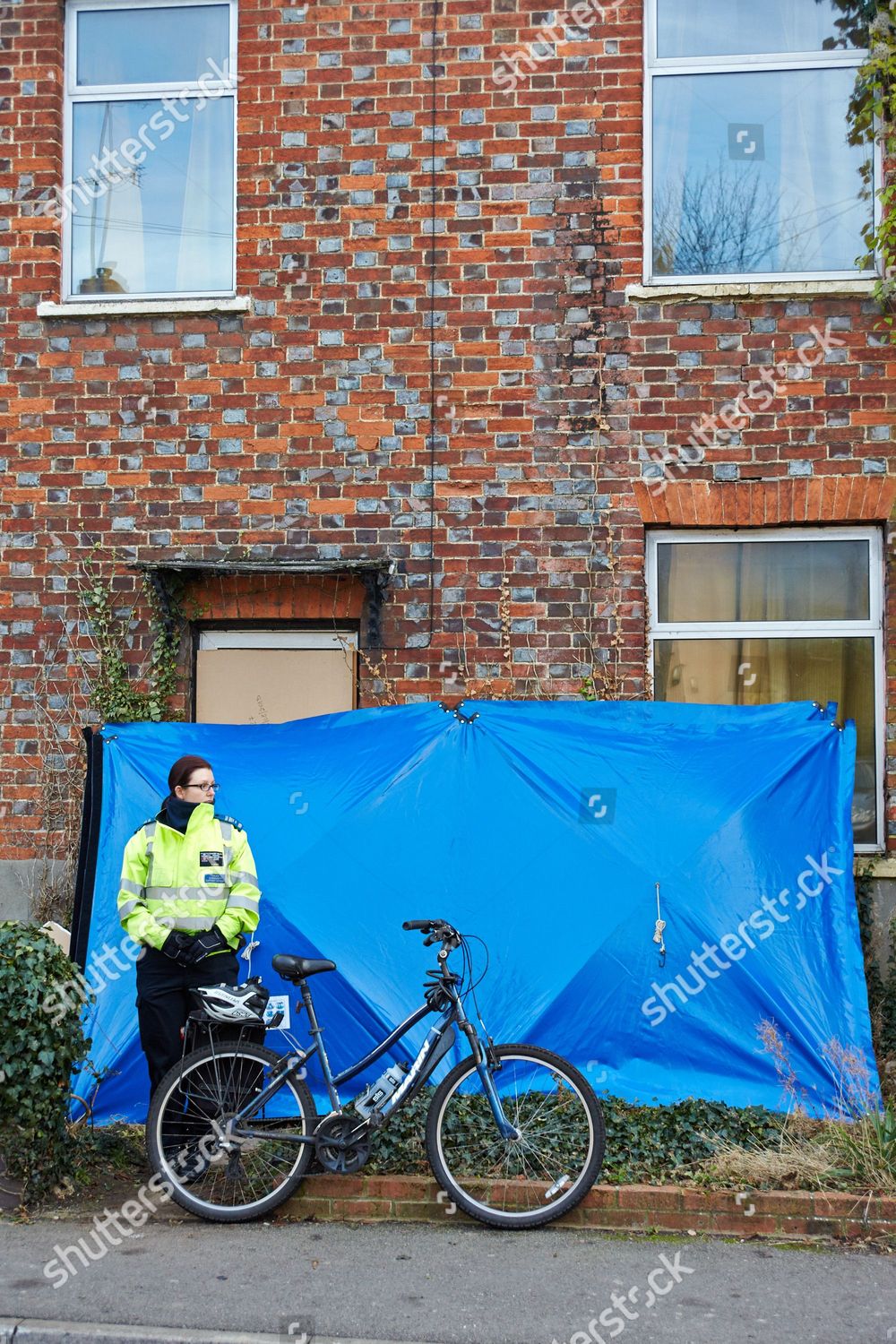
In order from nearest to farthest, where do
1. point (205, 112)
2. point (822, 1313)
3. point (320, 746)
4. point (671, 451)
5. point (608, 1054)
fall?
point (822, 1313), point (608, 1054), point (320, 746), point (671, 451), point (205, 112)

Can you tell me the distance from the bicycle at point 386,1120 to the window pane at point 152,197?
191 inches

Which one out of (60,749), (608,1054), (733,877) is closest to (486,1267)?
(608,1054)

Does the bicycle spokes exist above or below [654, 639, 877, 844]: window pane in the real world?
below

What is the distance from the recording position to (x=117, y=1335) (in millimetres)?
4387

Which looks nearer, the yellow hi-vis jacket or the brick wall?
the yellow hi-vis jacket

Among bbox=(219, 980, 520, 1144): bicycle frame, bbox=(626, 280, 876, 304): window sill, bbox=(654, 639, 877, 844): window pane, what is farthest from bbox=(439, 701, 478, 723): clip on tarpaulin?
bbox=(626, 280, 876, 304): window sill

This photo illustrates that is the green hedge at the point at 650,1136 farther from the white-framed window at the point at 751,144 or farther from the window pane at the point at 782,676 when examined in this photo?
the white-framed window at the point at 751,144

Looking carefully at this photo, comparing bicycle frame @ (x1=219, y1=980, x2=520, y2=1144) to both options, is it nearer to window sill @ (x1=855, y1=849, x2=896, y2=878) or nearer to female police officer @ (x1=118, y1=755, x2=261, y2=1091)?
female police officer @ (x1=118, y1=755, x2=261, y2=1091)

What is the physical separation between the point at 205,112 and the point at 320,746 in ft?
14.0

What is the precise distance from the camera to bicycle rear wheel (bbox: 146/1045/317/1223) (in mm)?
5449

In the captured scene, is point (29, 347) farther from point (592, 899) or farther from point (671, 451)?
point (592, 899)

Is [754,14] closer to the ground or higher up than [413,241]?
higher up

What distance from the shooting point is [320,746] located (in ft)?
22.6

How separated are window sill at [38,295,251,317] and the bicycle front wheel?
190 inches
